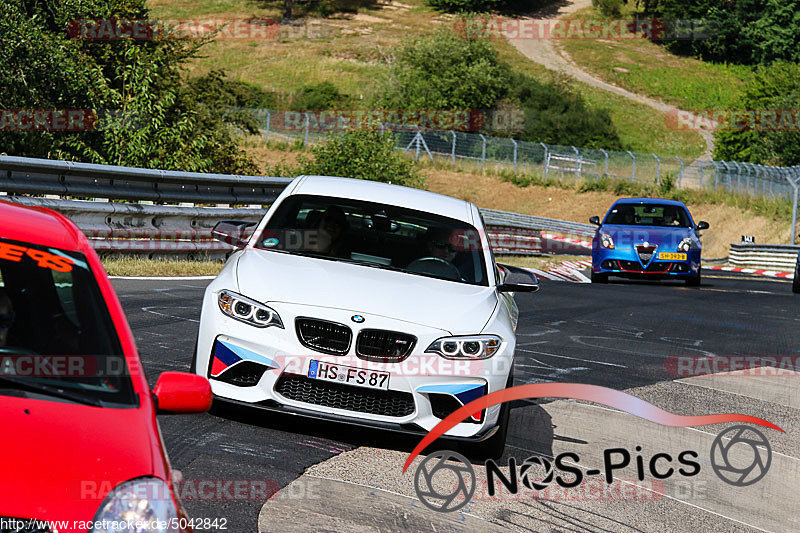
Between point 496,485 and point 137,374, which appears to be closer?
point 137,374

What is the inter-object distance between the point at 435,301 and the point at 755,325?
1020 cm

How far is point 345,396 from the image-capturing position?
19.9 feet

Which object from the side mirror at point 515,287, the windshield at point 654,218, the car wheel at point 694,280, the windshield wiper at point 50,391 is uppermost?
the windshield wiper at point 50,391

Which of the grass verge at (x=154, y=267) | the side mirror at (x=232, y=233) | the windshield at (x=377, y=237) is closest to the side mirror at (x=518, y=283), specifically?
the windshield at (x=377, y=237)

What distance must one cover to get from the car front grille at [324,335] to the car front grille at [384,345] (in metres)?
0.07

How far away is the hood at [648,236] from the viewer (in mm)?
20484

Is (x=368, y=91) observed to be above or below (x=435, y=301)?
below

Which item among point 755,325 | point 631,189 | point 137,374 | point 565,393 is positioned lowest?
point 631,189

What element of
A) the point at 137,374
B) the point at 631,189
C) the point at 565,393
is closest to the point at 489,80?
the point at 631,189

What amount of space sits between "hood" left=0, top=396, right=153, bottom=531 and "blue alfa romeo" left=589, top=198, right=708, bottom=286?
59.0 ft

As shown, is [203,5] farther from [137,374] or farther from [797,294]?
[137,374]

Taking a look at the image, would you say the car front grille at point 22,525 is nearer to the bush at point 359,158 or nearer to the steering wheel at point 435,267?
the steering wheel at point 435,267

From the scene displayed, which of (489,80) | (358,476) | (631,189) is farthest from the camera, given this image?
(489,80)

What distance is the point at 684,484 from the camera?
6.47 meters
